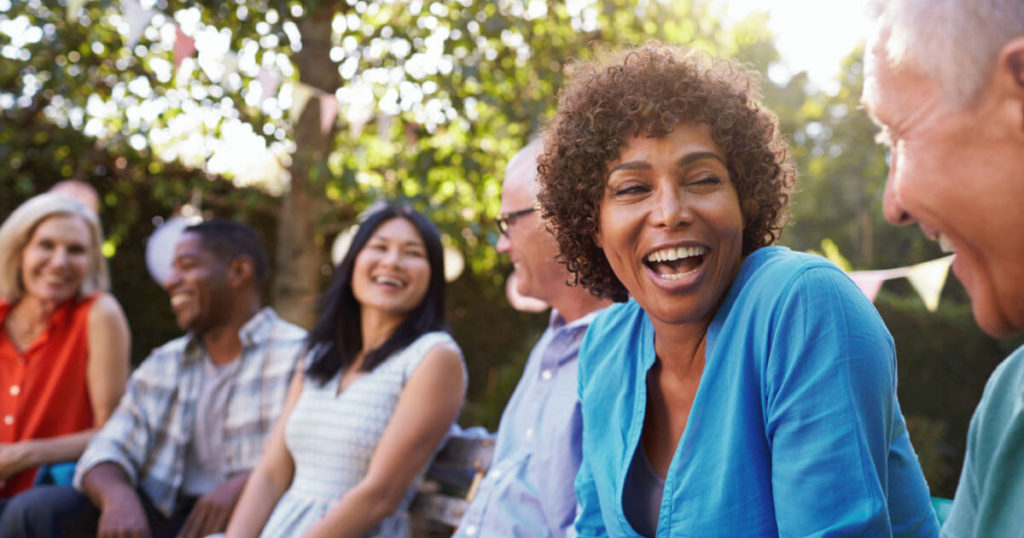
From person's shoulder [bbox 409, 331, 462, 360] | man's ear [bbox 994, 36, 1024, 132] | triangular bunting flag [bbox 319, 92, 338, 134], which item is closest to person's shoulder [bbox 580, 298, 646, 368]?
person's shoulder [bbox 409, 331, 462, 360]

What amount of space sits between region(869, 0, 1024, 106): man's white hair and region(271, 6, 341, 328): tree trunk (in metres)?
5.26

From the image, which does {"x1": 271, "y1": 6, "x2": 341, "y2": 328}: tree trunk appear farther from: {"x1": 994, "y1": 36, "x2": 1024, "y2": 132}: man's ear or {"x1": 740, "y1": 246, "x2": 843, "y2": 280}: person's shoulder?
{"x1": 994, "y1": 36, "x2": 1024, "y2": 132}: man's ear

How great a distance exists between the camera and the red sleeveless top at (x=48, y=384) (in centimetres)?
387

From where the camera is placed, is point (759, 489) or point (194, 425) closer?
point (759, 489)

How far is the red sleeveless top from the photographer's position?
3.87 metres

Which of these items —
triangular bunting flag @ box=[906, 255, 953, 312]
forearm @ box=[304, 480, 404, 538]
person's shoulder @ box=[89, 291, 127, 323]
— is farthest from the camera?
triangular bunting flag @ box=[906, 255, 953, 312]

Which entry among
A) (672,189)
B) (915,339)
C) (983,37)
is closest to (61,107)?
(672,189)

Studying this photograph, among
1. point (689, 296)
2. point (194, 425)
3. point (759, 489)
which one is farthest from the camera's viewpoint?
point (194, 425)

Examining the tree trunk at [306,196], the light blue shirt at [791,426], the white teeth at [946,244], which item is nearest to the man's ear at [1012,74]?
the white teeth at [946,244]

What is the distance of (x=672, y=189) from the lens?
1.77 m

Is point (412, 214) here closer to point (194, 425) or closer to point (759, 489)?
point (194, 425)

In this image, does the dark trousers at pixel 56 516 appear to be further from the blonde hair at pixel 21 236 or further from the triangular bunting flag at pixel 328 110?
the triangular bunting flag at pixel 328 110

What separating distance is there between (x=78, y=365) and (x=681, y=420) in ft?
10.5

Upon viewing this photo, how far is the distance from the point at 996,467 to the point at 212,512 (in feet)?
9.63
